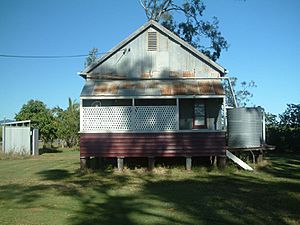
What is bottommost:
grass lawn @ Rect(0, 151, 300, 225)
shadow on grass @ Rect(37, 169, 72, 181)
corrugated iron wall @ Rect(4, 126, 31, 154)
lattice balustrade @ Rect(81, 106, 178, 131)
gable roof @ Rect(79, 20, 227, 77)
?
shadow on grass @ Rect(37, 169, 72, 181)

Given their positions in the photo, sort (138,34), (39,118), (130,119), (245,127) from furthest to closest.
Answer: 1. (39,118)
2. (138,34)
3. (245,127)
4. (130,119)

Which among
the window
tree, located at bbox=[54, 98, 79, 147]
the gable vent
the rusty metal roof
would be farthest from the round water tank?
tree, located at bbox=[54, 98, 79, 147]

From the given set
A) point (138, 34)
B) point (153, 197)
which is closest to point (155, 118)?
point (138, 34)

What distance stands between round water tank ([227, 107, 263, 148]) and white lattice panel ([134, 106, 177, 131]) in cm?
335

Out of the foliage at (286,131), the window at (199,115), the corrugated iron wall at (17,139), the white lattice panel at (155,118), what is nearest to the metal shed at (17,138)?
the corrugated iron wall at (17,139)

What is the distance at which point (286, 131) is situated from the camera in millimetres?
33906

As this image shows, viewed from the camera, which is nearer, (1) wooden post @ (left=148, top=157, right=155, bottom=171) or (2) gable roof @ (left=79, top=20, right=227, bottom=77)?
(1) wooden post @ (left=148, top=157, right=155, bottom=171)

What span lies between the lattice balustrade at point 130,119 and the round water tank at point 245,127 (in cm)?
334

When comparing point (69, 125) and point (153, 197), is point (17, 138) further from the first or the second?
point (153, 197)

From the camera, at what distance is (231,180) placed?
14.2 meters

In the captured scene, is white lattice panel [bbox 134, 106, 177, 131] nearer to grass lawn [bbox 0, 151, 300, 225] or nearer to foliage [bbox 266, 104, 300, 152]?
grass lawn [bbox 0, 151, 300, 225]

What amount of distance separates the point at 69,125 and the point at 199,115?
Result: 27.9 meters

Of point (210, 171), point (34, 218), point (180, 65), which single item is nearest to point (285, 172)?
point (210, 171)

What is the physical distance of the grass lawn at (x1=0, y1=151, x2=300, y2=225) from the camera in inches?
323
